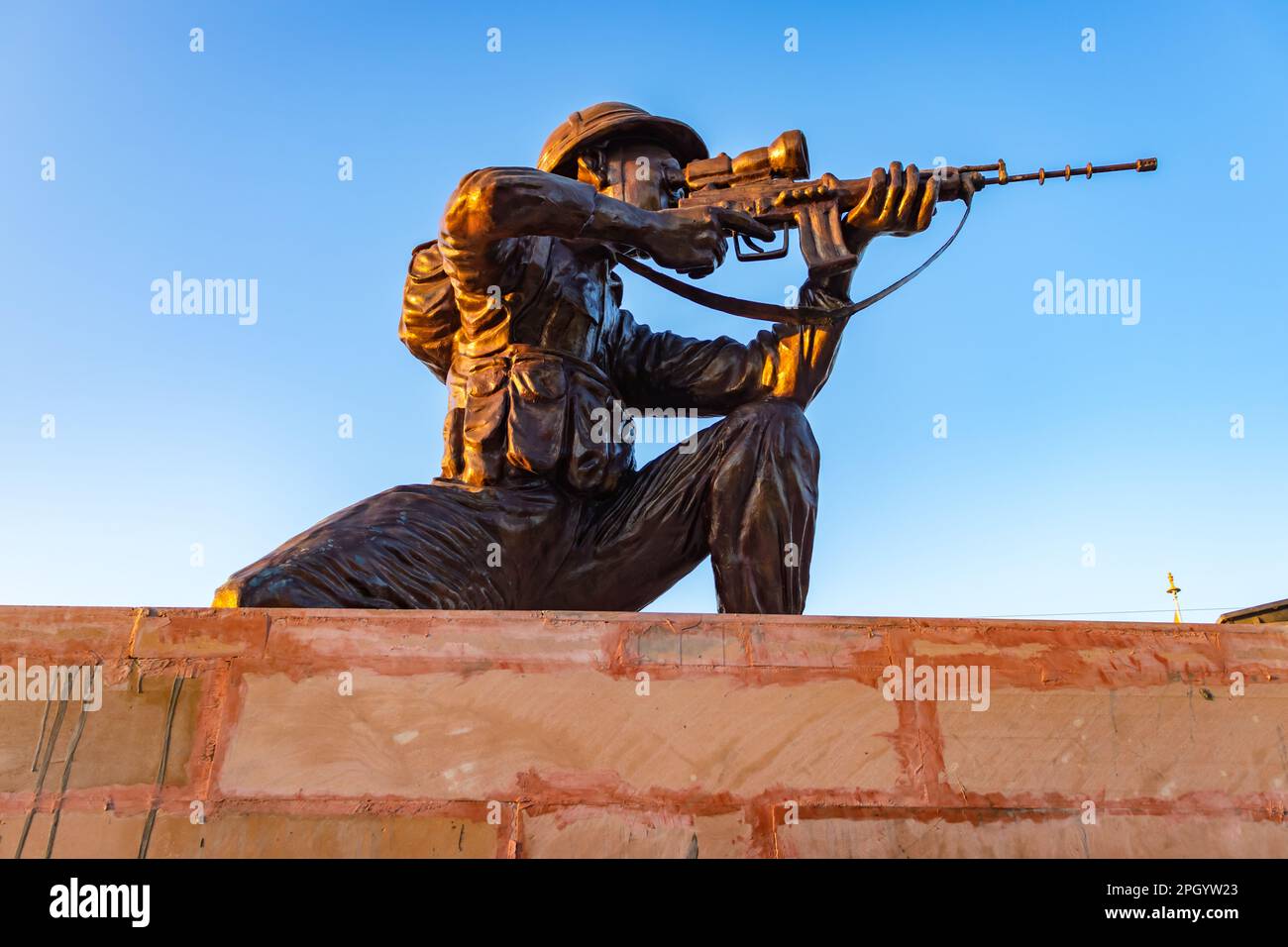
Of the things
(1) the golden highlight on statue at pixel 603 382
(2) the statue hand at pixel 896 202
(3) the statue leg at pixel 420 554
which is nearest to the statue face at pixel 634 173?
(1) the golden highlight on statue at pixel 603 382

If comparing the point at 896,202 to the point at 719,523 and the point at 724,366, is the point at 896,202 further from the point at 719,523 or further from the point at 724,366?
the point at 719,523

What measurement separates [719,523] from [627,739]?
1.20m

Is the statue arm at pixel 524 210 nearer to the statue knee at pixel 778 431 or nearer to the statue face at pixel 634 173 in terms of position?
the statue face at pixel 634 173

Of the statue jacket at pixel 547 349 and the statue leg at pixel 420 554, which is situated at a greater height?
the statue jacket at pixel 547 349

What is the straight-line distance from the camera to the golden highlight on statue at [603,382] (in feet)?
12.5

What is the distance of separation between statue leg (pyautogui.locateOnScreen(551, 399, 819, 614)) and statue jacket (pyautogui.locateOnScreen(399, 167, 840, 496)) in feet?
0.69

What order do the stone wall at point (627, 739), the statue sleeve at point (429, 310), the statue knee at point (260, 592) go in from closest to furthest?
the stone wall at point (627, 739) → the statue knee at point (260, 592) → the statue sleeve at point (429, 310)

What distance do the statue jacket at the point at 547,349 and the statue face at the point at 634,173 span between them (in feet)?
1.05

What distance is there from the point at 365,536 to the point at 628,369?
4.49ft

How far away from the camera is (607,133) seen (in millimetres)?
4648

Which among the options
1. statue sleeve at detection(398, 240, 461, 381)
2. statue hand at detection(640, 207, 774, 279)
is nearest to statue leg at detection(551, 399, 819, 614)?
statue hand at detection(640, 207, 774, 279)

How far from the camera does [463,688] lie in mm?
2932
